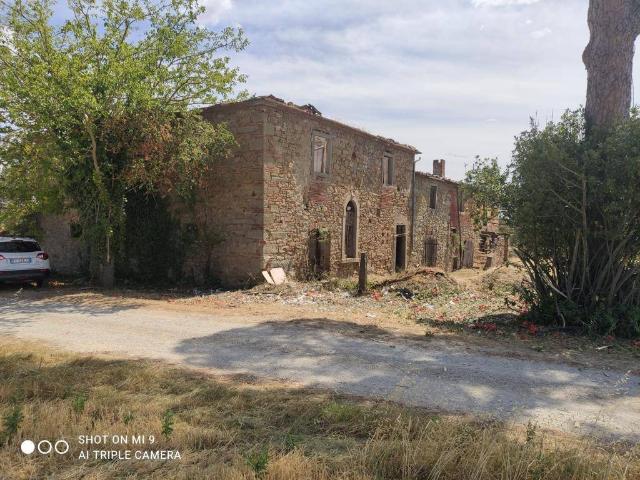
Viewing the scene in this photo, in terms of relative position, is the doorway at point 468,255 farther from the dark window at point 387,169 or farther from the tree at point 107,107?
the tree at point 107,107

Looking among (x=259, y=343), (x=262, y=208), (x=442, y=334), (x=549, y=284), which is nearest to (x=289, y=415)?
(x=259, y=343)

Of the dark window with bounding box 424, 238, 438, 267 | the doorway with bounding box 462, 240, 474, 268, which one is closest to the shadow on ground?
the dark window with bounding box 424, 238, 438, 267

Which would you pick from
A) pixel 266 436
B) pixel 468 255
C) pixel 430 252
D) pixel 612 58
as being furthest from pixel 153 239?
pixel 468 255

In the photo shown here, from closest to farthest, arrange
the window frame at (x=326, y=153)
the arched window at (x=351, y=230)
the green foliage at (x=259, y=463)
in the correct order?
1. the green foliage at (x=259, y=463)
2. the window frame at (x=326, y=153)
3. the arched window at (x=351, y=230)

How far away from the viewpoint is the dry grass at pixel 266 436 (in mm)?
2949

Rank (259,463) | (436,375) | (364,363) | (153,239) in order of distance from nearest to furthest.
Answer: (259,463), (436,375), (364,363), (153,239)

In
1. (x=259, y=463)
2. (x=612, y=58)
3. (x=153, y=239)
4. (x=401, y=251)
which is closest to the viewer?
(x=259, y=463)

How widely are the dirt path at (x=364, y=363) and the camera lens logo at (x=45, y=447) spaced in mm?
2394

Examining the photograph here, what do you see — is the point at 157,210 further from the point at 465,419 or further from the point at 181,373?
the point at 465,419

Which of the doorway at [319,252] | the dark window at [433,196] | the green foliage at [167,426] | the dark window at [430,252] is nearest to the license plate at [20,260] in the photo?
the doorway at [319,252]

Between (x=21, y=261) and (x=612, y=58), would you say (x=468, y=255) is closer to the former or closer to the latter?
(x=612, y=58)

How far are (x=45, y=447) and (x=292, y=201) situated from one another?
11.5m

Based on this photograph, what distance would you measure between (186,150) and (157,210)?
3377 mm

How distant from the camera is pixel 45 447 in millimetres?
3305
